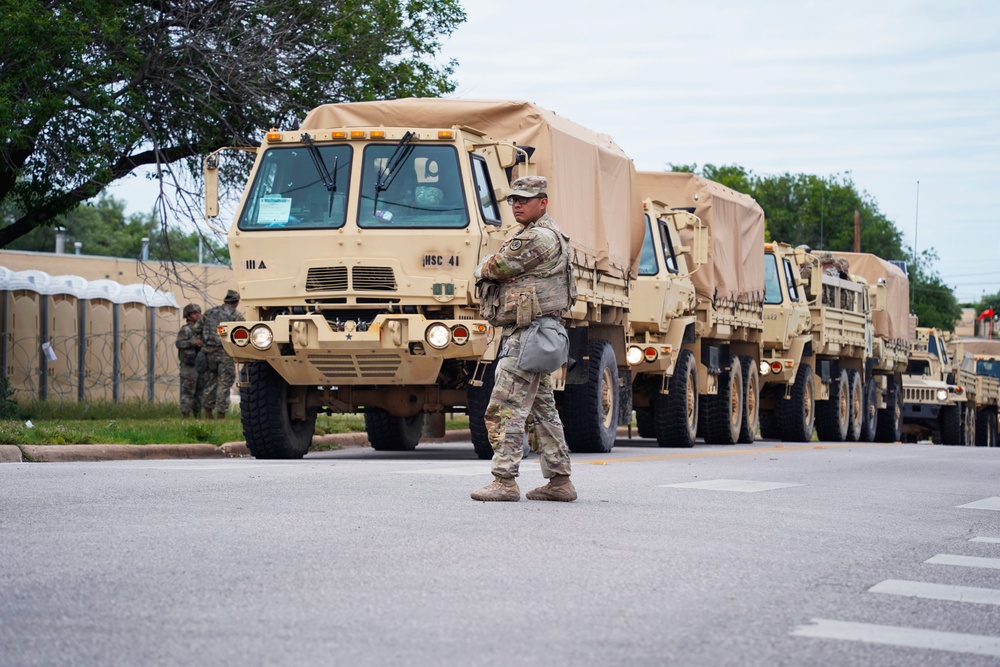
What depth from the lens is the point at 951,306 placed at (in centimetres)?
8606

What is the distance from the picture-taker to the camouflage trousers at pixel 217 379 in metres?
22.5

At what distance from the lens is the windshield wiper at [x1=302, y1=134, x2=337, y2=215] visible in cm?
1377

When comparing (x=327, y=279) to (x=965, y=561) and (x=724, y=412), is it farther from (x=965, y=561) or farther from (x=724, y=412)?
(x=724, y=412)

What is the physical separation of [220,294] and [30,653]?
37.5 metres

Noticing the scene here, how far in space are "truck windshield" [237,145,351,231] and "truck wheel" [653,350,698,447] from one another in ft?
23.5

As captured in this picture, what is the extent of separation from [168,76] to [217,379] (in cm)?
455

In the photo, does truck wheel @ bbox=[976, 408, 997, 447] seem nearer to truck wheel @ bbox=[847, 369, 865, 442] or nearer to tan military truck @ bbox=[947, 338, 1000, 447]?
tan military truck @ bbox=[947, 338, 1000, 447]

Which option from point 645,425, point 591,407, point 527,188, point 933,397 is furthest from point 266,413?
point 933,397

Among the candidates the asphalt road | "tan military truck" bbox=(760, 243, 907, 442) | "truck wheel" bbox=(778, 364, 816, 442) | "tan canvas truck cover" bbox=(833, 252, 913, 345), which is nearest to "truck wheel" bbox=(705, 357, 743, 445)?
"tan military truck" bbox=(760, 243, 907, 442)

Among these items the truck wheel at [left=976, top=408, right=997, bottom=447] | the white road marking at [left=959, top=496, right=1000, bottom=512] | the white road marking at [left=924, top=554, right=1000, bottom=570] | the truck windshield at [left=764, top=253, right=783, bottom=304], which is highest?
the truck windshield at [left=764, top=253, right=783, bottom=304]

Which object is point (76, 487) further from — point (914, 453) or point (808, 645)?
point (914, 453)

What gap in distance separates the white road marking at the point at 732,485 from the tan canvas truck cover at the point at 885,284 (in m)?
20.9

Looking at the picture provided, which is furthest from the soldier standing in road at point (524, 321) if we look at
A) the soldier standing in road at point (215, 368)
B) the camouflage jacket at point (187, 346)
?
the camouflage jacket at point (187, 346)

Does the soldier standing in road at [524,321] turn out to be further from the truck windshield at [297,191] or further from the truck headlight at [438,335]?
the truck windshield at [297,191]
